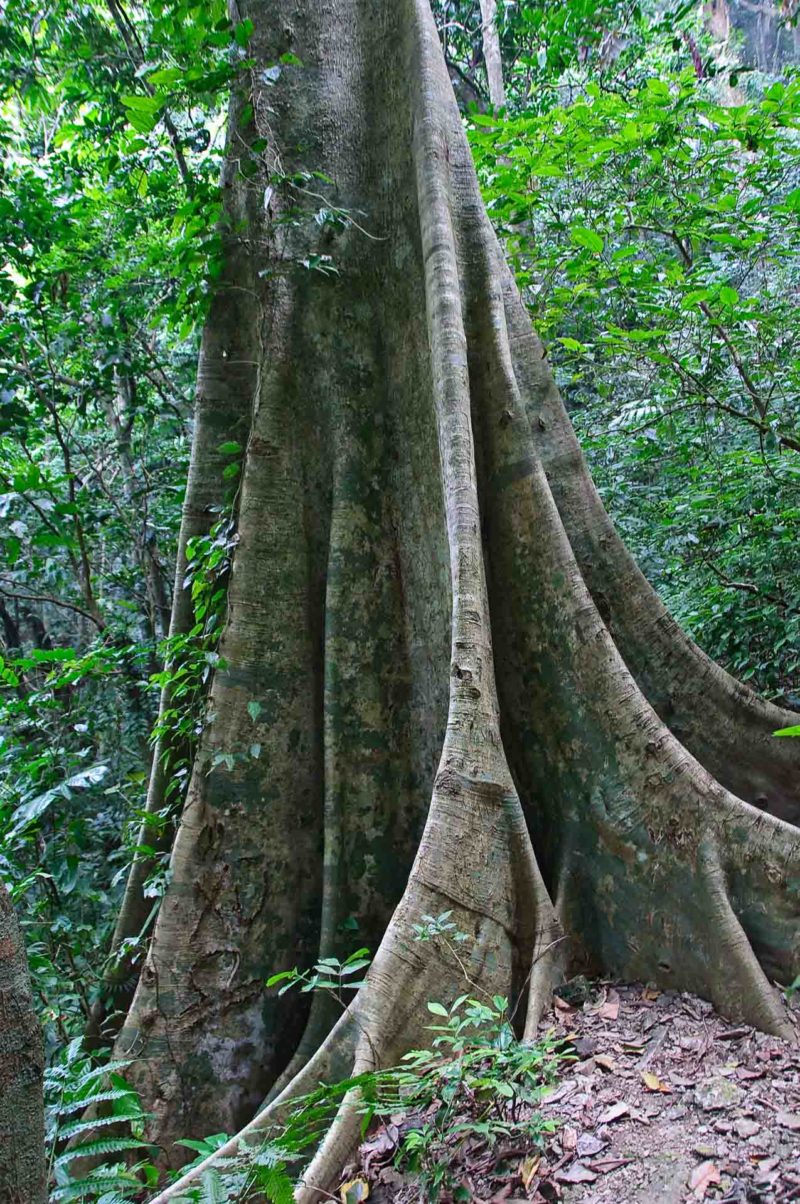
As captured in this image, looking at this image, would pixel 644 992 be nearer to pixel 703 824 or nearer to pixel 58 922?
pixel 703 824

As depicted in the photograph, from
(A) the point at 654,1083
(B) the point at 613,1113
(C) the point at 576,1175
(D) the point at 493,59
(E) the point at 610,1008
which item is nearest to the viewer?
(C) the point at 576,1175

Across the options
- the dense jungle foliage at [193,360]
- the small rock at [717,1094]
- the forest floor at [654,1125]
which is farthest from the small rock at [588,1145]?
the dense jungle foliage at [193,360]

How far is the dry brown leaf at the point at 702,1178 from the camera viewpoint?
2.18 m

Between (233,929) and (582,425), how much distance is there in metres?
5.29

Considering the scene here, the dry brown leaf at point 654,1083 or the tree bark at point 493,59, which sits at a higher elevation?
the tree bark at point 493,59

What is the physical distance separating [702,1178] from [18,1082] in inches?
66.7

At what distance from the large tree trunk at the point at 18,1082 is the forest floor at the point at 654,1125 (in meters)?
1.19

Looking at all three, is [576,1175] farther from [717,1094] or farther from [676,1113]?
[717,1094]

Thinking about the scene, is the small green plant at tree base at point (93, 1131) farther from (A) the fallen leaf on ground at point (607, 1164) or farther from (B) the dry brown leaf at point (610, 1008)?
(B) the dry brown leaf at point (610, 1008)

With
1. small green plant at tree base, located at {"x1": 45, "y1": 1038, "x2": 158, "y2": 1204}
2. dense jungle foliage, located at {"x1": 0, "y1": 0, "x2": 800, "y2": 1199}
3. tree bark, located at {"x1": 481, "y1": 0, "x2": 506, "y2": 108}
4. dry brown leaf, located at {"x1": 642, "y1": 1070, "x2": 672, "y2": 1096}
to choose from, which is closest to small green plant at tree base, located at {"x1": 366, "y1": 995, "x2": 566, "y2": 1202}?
dry brown leaf, located at {"x1": 642, "y1": 1070, "x2": 672, "y2": 1096}

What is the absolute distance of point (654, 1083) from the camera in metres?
2.67

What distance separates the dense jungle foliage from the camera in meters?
4.77

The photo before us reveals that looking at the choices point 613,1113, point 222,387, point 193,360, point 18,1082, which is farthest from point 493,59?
point 18,1082

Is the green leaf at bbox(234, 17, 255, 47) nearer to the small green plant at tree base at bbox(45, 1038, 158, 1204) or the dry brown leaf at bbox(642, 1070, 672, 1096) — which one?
the small green plant at tree base at bbox(45, 1038, 158, 1204)
